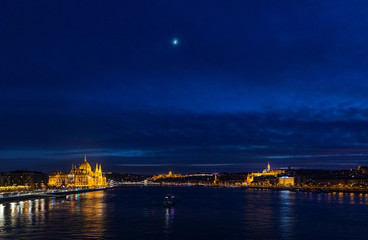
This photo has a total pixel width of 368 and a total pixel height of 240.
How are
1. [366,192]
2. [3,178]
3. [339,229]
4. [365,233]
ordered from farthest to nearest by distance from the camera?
[3,178]
[366,192]
[339,229]
[365,233]

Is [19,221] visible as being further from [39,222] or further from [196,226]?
[196,226]

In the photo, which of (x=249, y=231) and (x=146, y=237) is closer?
(x=146, y=237)

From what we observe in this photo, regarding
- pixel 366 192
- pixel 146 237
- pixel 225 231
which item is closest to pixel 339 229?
pixel 225 231

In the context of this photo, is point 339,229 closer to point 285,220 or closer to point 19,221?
point 285,220

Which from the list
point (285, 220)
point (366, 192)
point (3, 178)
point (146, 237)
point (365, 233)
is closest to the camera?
point (146, 237)

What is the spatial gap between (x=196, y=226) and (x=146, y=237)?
9641mm

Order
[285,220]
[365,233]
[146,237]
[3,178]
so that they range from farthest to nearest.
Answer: [3,178] < [285,220] < [365,233] < [146,237]

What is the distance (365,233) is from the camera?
41562mm

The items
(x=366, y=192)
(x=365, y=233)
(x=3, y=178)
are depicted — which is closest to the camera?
(x=365, y=233)

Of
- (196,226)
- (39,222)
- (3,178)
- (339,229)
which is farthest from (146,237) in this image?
(3,178)

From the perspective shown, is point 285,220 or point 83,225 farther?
point 285,220

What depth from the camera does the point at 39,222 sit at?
47219 mm

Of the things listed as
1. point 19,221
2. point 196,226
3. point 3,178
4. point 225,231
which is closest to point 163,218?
point 196,226

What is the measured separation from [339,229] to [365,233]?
3512mm
